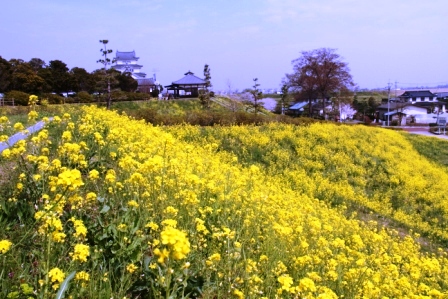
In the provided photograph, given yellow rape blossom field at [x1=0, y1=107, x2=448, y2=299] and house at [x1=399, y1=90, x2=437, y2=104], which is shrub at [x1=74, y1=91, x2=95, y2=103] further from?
house at [x1=399, y1=90, x2=437, y2=104]

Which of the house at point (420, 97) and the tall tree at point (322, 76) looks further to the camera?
the house at point (420, 97)

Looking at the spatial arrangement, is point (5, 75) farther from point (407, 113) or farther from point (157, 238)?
point (407, 113)

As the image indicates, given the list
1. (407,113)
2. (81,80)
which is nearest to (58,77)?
(81,80)

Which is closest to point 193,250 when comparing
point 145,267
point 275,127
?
point 145,267

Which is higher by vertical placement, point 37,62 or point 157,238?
point 37,62

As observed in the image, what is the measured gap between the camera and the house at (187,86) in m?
32.2

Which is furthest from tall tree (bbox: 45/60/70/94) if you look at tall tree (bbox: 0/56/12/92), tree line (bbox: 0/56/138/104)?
tall tree (bbox: 0/56/12/92)

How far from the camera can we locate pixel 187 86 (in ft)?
107

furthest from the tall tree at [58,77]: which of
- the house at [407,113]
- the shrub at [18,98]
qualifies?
the house at [407,113]

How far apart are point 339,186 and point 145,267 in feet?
29.1

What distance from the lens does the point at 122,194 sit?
2.93 m

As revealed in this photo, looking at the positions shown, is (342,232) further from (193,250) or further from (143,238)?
(143,238)

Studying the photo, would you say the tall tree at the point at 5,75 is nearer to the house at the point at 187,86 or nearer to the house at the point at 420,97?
the house at the point at 187,86

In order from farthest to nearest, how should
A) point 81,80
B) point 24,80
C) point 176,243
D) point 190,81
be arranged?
point 190,81 < point 81,80 < point 24,80 < point 176,243
